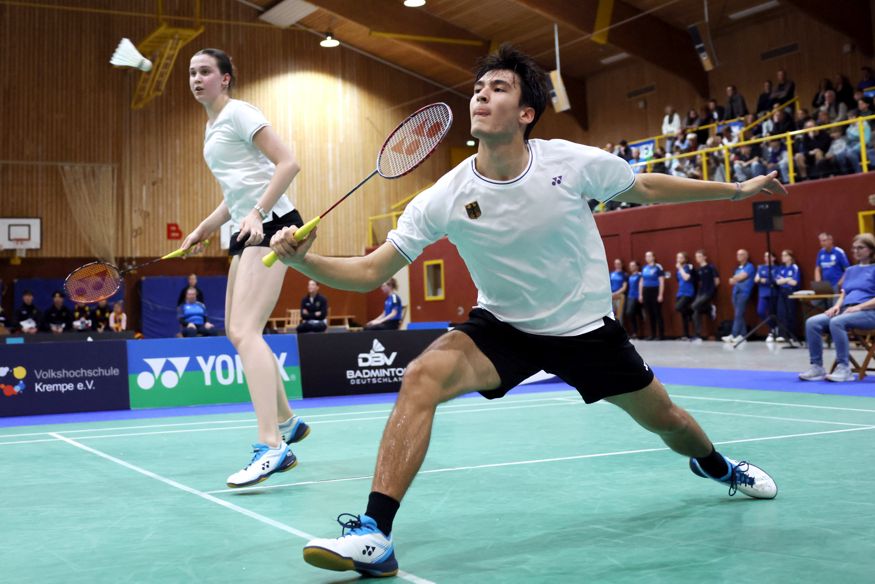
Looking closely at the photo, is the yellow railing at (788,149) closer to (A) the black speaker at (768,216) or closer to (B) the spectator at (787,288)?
(B) the spectator at (787,288)

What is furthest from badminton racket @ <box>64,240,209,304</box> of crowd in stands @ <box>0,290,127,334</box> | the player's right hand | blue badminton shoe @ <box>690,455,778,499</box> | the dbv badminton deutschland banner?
crowd in stands @ <box>0,290,127,334</box>

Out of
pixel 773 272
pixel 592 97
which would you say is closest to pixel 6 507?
pixel 773 272

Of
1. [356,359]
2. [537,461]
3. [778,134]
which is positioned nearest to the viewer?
[537,461]

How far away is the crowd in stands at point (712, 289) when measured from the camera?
50.8 ft

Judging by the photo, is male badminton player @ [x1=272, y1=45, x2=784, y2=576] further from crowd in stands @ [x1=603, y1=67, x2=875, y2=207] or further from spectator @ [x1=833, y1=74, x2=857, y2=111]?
spectator @ [x1=833, y1=74, x2=857, y2=111]

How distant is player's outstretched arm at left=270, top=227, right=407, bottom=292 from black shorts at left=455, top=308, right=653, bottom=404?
0.36 metres

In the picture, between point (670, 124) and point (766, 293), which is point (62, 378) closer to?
point (766, 293)

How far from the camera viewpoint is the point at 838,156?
16.2 m

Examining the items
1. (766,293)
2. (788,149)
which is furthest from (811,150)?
(766,293)

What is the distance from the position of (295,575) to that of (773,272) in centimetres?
1521

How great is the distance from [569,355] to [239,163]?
2.26 meters

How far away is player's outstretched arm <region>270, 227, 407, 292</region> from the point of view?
2.85m

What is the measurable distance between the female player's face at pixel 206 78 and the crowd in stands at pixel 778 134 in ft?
44.4

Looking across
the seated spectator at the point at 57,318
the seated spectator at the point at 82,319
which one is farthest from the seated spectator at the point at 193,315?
the seated spectator at the point at 57,318
